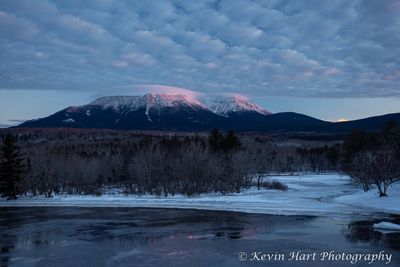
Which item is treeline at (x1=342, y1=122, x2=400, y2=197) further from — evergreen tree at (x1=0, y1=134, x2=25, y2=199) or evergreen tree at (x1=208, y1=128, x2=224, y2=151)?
evergreen tree at (x1=0, y1=134, x2=25, y2=199)

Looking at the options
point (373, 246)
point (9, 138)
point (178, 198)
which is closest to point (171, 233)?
point (373, 246)

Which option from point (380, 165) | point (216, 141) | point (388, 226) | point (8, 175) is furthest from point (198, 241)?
point (216, 141)

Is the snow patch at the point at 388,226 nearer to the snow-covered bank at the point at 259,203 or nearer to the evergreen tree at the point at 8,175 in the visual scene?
the snow-covered bank at the point at 259,203

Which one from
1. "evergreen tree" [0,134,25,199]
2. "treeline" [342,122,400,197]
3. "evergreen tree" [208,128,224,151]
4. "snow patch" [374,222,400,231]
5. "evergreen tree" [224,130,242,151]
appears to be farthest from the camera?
"evergreen tree" [224,130,242,151]

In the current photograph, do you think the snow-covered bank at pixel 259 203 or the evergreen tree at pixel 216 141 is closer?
the snow-covered bank at pixel 259 203

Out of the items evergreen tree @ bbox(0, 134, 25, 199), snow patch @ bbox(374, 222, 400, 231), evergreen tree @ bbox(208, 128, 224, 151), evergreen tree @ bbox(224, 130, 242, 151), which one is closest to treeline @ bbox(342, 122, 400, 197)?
snow patch @ bbox(374, 222, 400, 231)

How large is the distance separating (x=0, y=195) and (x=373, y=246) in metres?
55.9

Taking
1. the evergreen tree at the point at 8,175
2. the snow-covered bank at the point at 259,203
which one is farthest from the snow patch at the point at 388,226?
the evergreen tree at the point at 8,175

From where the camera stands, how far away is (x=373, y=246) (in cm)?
2262

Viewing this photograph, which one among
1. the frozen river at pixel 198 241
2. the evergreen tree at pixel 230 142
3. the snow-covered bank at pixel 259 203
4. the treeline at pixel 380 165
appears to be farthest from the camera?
the evergreen tree at pixel 230 142

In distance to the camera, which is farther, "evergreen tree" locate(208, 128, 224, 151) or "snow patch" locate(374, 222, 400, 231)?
"evergreen tree" locate(208, 128, 224, 151)

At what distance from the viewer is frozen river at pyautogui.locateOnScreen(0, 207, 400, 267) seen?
20.1 m

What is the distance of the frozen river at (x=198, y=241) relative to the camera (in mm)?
20125

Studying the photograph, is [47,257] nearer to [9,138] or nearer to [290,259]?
[290,259]
